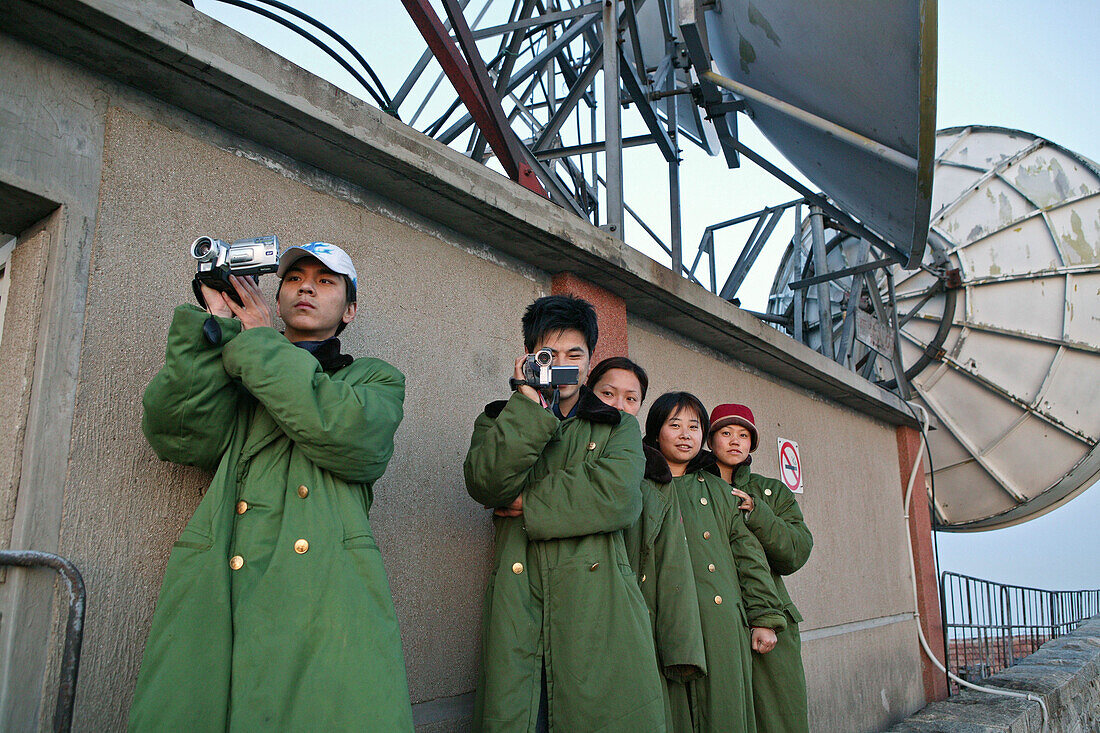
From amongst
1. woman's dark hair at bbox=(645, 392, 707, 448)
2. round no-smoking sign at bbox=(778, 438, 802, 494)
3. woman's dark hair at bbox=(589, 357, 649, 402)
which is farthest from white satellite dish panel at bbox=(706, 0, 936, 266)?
woman's dark hair at bbox=(589, 357, 649, 402)

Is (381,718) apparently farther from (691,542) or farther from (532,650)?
(691,542)

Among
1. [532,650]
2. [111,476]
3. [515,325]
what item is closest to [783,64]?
[515,325]

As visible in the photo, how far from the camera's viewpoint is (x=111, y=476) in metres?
2.07

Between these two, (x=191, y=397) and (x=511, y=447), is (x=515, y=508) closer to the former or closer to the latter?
(x=511, y=447)

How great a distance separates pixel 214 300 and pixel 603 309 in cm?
212

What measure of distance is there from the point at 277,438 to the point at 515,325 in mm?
1632

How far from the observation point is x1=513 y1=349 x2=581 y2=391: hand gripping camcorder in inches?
95.0

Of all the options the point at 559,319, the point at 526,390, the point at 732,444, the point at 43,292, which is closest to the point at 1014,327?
the point at 732,444

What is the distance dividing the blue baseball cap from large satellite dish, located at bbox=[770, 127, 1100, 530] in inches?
232

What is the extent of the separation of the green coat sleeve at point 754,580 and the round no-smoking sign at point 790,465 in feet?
5.85

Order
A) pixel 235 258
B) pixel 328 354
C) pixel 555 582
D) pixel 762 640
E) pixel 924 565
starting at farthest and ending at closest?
pixel 924 565 < pixel 762 640 < pixel 555 582 < pixel 328 354 < pixel 235 258

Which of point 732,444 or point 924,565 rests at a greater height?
point 732,444

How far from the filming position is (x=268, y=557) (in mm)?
1785

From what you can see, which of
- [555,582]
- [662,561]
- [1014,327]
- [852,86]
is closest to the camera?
[555,582]
